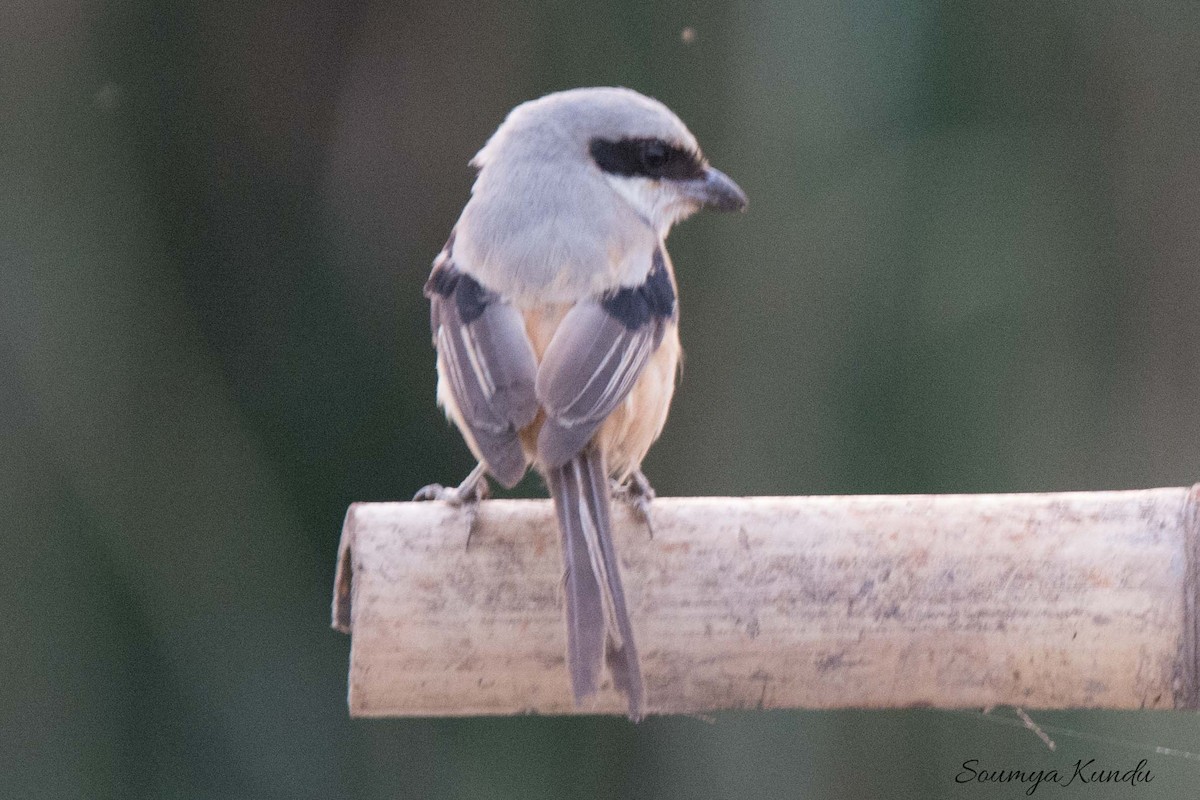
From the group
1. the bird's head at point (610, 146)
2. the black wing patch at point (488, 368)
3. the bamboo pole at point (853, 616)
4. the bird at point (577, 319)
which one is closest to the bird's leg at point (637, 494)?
the bird at point (577, 319)

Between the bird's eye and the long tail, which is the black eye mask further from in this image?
the long tail

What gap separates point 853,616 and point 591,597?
46 cm

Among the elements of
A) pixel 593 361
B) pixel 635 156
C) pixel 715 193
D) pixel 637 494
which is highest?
pixel 635 156

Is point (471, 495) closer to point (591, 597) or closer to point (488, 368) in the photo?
point (488, 368)

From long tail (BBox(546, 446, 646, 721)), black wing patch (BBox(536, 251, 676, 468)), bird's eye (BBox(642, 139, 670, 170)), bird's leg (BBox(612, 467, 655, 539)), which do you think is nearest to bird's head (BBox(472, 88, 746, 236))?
bird's eye (BBox(642, 139, 670, 170))

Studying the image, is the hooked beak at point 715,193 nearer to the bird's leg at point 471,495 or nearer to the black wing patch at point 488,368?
the black wing patch at point 488,368

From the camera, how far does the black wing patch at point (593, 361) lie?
2.24 metres

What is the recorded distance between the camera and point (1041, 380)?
3.92 metres

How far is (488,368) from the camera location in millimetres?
2383

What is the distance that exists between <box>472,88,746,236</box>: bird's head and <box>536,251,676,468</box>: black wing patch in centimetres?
36

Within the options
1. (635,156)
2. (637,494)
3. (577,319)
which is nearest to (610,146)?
(635,156)

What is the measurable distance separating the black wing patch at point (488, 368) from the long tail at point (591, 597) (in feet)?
0.36

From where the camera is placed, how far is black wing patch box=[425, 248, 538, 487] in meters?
2.26

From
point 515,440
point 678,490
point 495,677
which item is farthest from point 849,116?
point 495,677
